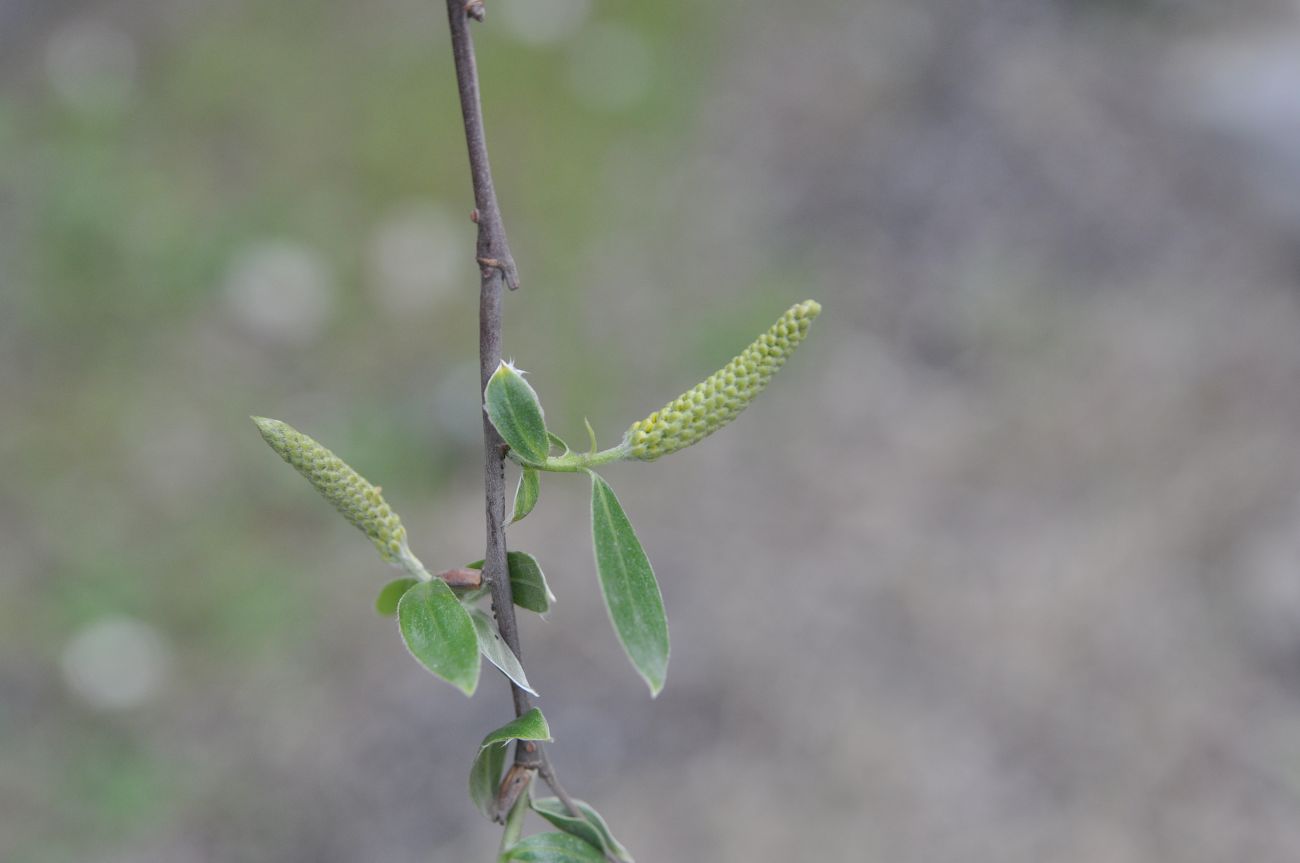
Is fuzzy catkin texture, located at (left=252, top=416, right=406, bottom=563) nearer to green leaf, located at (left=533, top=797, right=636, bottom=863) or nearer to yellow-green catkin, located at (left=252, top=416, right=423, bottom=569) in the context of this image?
yellow-green catkin, located at (left=252, top=416, right=423, bottom=569)

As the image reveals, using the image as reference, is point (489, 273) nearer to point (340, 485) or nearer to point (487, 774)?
point (340, 485)

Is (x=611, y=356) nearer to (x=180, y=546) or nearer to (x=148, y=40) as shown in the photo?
(x=180, y=546)

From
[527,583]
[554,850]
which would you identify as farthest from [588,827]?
[527,583]

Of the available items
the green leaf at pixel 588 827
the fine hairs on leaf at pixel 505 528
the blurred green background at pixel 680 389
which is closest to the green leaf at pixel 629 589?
the fine hairs on leaf at pixel 505 528

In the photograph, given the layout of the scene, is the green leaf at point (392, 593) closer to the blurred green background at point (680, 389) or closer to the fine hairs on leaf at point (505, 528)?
the fine hairs on leaf at point (505, 528)

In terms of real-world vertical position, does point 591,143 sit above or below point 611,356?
above

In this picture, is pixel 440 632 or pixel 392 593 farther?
pixel 392 593

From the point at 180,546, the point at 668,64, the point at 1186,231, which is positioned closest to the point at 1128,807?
the point at 1186,231
